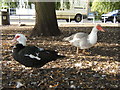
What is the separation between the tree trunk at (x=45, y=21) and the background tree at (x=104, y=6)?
36.0 feet

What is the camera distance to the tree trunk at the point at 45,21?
7842mm

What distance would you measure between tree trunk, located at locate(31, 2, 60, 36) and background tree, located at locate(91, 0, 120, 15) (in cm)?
1098

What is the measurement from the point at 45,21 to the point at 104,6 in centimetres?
1219

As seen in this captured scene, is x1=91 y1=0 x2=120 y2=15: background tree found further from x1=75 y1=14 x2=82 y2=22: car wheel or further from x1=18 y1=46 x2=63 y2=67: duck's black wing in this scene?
x1=18 y1=46 x2=63 y2=67: duck's black wing

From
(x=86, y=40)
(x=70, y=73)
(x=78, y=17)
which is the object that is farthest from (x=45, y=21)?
(x=78, y=17)

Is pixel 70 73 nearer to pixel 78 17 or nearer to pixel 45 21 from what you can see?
pixel 45 21

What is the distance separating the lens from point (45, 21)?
7.92 meters

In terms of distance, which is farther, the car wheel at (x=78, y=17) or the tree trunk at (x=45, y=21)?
the car wheel at (x=78, y=17)

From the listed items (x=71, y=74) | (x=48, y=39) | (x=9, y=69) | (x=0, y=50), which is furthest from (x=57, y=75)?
(x=48, y=39)

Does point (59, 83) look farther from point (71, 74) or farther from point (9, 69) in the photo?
point (9, 69)

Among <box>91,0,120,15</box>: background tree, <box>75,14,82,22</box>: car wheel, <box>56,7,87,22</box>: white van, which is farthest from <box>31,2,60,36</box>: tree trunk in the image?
<box>75,14,82,22</box>: car wheel

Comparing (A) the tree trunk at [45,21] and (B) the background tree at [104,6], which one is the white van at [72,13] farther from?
(A) the tree trunk at [45,21]

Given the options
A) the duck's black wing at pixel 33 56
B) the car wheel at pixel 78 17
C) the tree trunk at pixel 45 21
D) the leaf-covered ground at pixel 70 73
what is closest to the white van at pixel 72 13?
the car wheel at pixel 78 17

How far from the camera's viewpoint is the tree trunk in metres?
7.84
